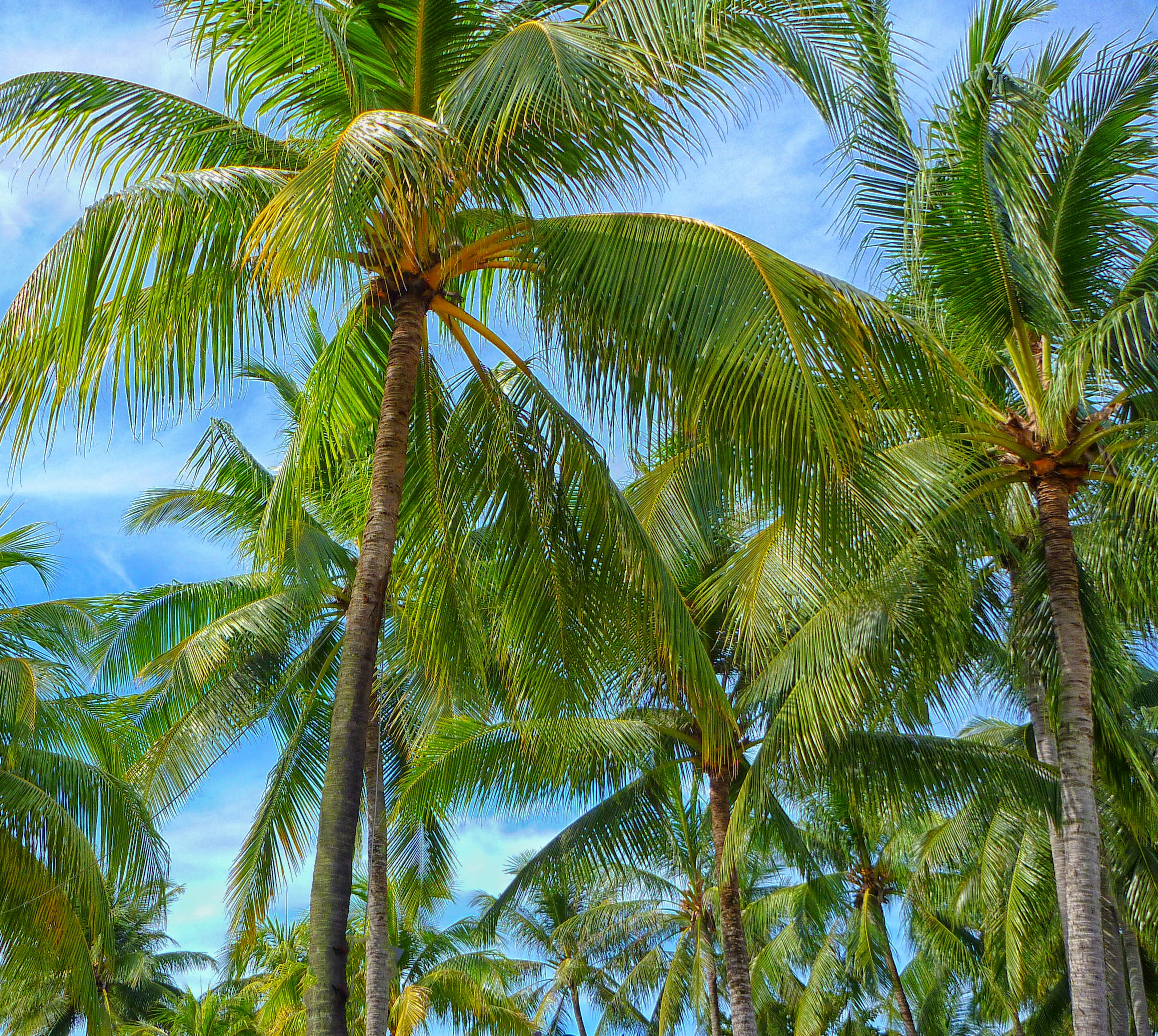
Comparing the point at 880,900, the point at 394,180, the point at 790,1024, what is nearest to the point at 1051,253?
the point at 394,180

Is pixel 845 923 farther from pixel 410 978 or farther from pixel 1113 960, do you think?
pixel 1113 960

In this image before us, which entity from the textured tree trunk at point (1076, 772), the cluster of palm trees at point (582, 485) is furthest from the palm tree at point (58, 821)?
the textured tree trunk at point (1076, 772)

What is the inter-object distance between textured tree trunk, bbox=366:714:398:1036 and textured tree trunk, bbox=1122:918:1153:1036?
36.4ft

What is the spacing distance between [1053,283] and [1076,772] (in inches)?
146

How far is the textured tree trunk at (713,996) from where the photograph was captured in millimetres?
17453

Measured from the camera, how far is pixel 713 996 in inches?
727

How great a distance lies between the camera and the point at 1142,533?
8898 millimetres

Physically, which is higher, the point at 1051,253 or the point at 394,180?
the point at 1051,253

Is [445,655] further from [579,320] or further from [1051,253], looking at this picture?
[1051,253]

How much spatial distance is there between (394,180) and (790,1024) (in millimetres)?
26099

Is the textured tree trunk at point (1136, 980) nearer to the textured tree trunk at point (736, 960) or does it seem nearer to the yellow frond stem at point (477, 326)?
the textured tree trunk at point (736, 960)

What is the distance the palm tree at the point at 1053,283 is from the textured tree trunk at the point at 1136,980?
1030 cm

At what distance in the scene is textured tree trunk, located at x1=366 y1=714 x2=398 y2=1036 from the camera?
13055mm

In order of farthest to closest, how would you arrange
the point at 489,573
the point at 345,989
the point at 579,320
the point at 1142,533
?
the point at 1142,533 < the point at 489,573 < the point at 579,320 < the point at 345,989
